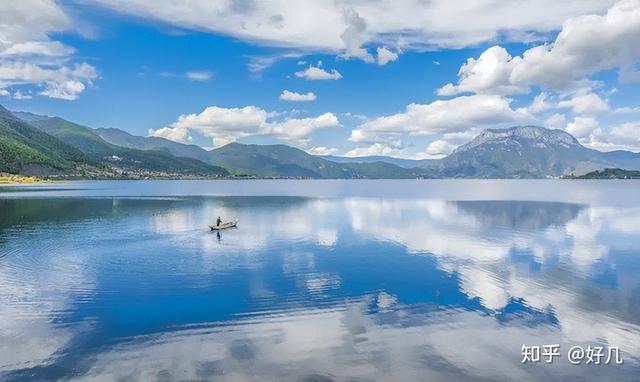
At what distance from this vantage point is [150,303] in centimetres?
4053

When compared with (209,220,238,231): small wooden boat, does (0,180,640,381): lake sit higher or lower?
lower

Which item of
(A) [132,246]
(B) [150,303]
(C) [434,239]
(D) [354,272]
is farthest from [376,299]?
(A) [132,246]

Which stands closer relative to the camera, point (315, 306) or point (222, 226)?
point (315, 306)

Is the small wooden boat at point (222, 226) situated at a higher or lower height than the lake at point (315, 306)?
higher

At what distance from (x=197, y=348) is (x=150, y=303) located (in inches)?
501

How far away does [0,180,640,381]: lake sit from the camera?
27469 mm

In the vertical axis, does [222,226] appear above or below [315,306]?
above

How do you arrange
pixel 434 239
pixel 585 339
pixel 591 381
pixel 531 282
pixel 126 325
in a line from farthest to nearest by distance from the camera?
pixel 434 239, pixel 531 282, pixel 126 325, pixel 585 339, pixel 591 381

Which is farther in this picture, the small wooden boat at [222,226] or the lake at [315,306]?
the small wooden boat at [222,226]

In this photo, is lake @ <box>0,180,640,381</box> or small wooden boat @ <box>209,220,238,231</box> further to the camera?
small wooden boat @ <box>209,220,238,231</box>

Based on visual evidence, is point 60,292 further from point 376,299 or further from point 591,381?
point 591,381

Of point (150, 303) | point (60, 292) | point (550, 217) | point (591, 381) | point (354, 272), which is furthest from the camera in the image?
point (550, 217)

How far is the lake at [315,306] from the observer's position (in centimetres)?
2747

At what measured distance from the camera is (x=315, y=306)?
1551 inches
